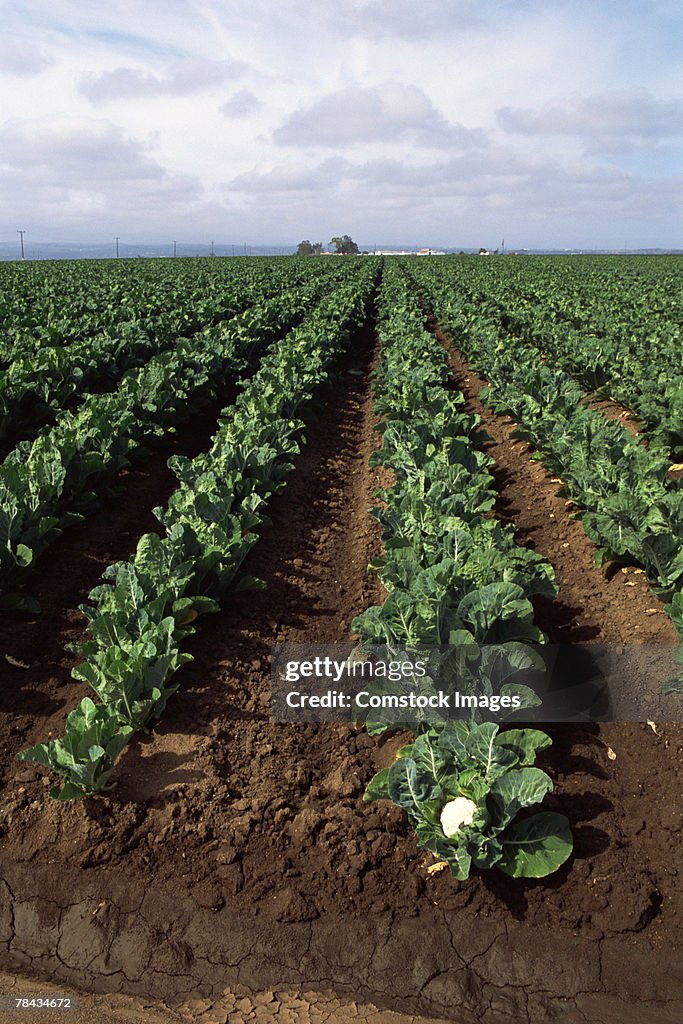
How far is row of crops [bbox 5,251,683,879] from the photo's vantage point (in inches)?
144

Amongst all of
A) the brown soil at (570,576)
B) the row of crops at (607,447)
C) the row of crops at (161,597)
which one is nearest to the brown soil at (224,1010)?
the row of crops at (161,597)

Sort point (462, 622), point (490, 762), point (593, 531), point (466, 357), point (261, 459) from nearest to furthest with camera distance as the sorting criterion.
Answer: point (490, 762)
point (462, 622)
point (593, 531)
point (261, 459)
point (466, 357)

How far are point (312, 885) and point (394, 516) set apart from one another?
2991 millimetres

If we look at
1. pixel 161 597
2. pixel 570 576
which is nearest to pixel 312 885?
pixel 161 597

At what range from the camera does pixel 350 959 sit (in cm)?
332

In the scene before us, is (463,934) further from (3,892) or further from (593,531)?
(593,531)

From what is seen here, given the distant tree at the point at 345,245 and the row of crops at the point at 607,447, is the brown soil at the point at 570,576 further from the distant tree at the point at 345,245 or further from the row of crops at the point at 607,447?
the distant tree at the point at 345,245

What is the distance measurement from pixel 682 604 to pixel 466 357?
470 inches

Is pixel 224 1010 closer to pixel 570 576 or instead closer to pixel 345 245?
pixel 570 576

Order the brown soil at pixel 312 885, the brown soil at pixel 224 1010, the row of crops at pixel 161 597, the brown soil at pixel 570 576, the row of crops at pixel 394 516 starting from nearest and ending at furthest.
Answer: the brown soil at pixel 224 1010 < the brown soil at pixel 312 885 < the row of crops at pixel 394 516 < the row of crops at pixel 161 597 < the brown soil at pixel 570 576

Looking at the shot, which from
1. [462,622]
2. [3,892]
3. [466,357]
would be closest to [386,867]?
[462,622]

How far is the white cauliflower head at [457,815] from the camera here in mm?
3432

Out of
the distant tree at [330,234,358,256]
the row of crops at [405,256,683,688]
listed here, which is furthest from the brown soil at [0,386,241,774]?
the distant tree at [330,234,358,256]

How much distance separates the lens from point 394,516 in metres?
5.87
